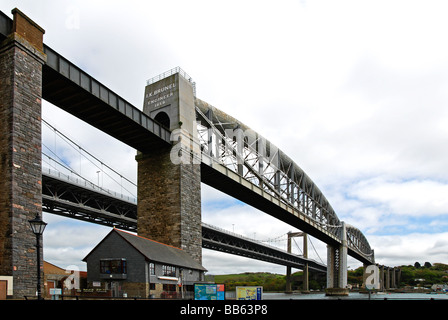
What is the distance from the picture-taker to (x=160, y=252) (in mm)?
37938

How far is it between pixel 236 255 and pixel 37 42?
337 feet

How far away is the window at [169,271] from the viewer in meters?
36.6

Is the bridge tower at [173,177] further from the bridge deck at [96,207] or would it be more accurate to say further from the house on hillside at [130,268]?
the bridge deck at [96,207]

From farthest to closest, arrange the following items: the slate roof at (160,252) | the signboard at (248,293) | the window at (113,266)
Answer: the slate roof at (160,252) < the window at (113,266) < the signboard at (248,293)

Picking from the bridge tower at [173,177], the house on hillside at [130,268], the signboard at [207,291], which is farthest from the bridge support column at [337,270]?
the signboard at [207,291]

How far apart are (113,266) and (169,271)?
4.95 meters

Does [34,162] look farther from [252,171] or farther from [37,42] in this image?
[252,171]

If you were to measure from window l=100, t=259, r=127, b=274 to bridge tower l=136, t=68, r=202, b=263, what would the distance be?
9306 millimetres

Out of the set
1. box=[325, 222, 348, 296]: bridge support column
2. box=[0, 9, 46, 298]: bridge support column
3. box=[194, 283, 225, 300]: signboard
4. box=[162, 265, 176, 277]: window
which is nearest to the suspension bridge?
box=[0, 9, 46, 298]: bridge support column

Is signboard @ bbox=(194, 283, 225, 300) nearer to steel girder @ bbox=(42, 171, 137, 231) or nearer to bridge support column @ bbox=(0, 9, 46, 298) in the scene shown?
bridge support column @ bbox=(0, 9, 46, 298)

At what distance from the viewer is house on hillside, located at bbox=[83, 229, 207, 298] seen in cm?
3422

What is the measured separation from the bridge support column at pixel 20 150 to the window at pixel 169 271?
1268 centimetres
